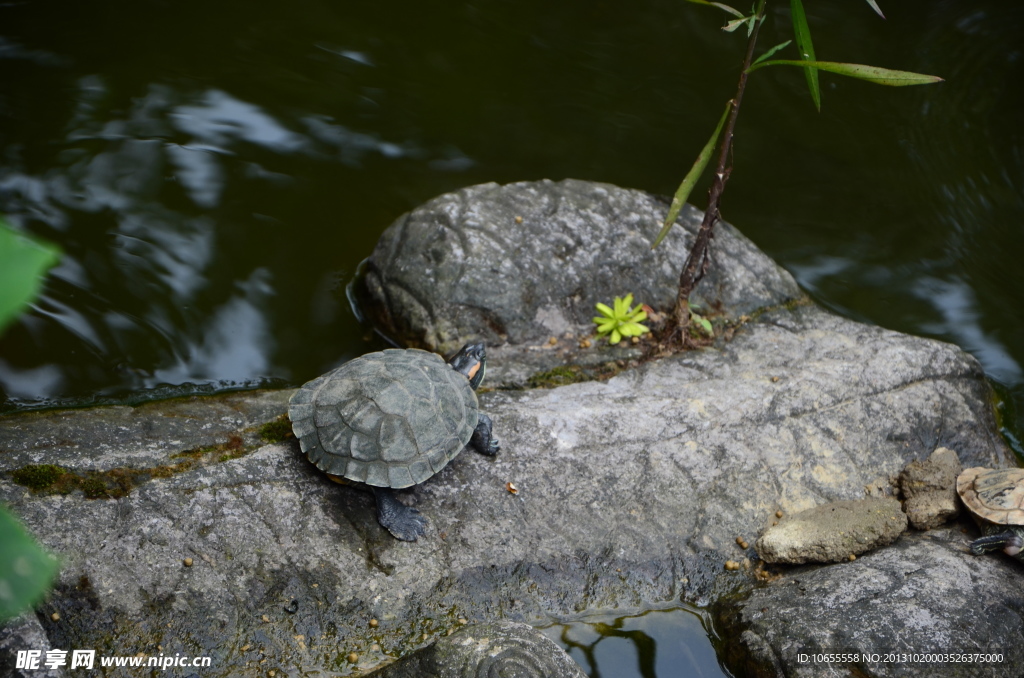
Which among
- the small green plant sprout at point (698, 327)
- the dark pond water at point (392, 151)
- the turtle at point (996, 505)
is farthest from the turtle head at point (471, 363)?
the turtle at point (996, 505)

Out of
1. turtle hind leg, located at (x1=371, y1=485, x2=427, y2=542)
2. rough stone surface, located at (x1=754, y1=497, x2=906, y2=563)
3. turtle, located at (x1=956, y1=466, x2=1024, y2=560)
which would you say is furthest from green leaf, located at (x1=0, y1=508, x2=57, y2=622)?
turtle, located at (x1=956, y1=466, x2=1024, y2=560)

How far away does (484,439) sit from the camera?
339 centimetres

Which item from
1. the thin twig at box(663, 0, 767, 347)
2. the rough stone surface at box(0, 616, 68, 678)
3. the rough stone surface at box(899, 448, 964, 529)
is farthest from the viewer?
the thin twig at box(663, 0, 767, 347)

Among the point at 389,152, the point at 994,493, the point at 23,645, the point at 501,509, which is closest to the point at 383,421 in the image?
the point at 501,509

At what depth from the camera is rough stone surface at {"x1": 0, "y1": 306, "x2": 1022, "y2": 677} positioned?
275cm

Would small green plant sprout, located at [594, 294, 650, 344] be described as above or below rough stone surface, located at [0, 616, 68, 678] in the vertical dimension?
above

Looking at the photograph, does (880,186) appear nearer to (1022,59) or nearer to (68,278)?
(1022,59)

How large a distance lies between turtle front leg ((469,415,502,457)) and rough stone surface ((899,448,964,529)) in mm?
2127

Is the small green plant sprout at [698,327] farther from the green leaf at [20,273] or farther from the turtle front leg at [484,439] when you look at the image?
the green leaf at [20,273]

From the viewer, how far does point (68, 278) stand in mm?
4637

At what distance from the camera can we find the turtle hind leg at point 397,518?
10.1 ft

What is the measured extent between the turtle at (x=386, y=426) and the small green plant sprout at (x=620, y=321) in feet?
4.54

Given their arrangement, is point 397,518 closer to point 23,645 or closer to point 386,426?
point 386,426

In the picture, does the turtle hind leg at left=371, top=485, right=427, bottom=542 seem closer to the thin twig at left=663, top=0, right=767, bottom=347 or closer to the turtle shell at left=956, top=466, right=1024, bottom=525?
the thin twig at left=663, top=0, right=767, bottom=347
